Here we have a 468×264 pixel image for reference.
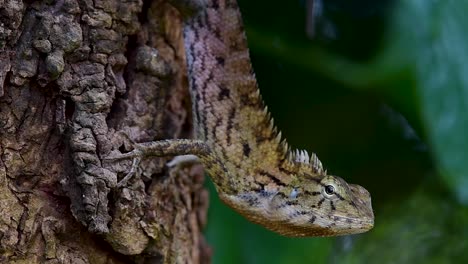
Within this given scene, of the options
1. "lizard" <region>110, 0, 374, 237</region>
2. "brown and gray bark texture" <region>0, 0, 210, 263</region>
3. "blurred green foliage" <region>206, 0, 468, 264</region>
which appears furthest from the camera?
"blurred green foliage" <region>206, 0, 468, 264</region>

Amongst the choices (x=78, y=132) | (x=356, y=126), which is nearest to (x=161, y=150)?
(x=78, y=132)

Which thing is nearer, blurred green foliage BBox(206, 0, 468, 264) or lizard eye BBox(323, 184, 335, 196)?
lizard eye BBox(323, 184, 335, 196)

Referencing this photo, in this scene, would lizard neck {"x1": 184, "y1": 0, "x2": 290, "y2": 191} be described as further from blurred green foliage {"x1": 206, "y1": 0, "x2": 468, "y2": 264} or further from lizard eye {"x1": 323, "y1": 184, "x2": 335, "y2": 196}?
blurred green foliage {"x1": 206, "y1": 0, "x2": 468, "y2": 264}

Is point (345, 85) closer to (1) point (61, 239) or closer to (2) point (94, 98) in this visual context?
(2) point (94, 98)

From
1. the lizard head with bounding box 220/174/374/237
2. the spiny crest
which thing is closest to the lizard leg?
the lizard head with bounding box 220/174/374/237

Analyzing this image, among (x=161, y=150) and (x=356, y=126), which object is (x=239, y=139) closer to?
(x=161, y=150)

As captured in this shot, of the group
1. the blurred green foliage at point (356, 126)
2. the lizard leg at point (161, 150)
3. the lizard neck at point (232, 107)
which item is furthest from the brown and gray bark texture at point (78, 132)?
the blurred green foliage at point (356, 126)

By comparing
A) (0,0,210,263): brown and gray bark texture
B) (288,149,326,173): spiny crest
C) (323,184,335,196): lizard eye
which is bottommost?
(0,0,210,263): brown and gray bark texture
